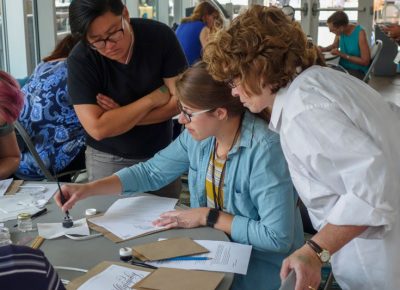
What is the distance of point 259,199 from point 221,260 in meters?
0.28

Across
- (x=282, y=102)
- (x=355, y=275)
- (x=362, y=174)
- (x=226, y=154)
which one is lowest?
(x=355, y=275)

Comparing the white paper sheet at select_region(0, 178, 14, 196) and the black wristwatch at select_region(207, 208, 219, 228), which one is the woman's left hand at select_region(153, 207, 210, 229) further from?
the white paper sheet at select_region(0, 178, 14, 196)

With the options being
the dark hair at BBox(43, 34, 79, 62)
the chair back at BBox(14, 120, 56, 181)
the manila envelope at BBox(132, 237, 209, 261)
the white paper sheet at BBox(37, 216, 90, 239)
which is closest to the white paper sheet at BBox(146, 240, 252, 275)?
the manila envelope at BBox(132, 237, 209, 261)

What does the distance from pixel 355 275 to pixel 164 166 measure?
90 cm

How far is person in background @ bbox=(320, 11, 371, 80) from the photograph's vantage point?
742cm

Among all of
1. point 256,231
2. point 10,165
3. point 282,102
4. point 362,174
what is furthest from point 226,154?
point 10,165

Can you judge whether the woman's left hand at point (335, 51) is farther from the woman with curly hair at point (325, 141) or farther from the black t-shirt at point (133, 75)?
the woman with curly hair at point (325, 141)

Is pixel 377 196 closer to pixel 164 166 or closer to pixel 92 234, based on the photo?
pixel 92 234

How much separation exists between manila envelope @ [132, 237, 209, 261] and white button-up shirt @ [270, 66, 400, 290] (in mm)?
384

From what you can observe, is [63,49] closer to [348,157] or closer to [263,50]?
[263,50]

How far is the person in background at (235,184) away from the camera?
69.5 inches

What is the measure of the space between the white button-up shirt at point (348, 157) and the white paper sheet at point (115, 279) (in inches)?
19.3

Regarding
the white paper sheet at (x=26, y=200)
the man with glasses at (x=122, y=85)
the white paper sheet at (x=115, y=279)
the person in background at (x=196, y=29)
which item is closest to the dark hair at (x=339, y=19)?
the person in background at (x=196, y=29)

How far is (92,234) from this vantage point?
5.87 ft
